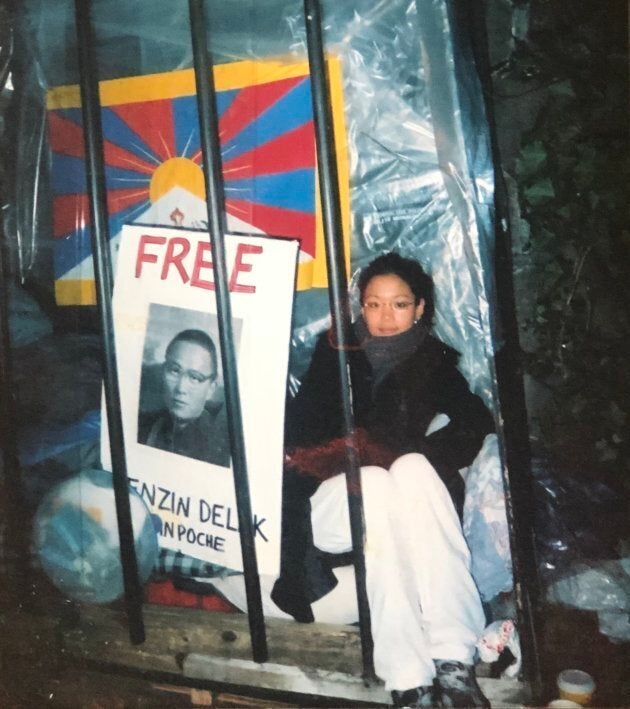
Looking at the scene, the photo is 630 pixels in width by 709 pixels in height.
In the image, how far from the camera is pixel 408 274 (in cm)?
133

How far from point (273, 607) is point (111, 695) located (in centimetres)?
47

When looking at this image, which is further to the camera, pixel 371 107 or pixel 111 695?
pixel 111 695

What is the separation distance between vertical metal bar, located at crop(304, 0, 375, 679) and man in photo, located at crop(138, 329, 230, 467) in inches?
11.1

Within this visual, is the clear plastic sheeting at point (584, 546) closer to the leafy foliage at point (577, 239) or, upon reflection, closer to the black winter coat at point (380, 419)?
the leafy foliage at point (577, 239)

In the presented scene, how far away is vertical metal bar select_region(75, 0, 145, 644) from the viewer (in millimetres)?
1415

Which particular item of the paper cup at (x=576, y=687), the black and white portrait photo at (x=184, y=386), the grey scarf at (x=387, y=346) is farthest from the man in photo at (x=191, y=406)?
the paper cup at (x=576, y=687)

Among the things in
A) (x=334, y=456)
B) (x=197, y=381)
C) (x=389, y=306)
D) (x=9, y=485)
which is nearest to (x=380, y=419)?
(x=334, y=456)

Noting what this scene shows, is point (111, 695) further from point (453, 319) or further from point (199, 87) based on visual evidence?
point (199, 87)

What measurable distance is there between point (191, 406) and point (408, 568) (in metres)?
0.58

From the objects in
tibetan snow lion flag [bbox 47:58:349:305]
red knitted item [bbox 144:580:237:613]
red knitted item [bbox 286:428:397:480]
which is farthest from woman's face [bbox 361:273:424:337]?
red knitted item [bbox 144:580:237:613]

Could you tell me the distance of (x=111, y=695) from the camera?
1.55m

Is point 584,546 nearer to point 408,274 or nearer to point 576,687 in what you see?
point 576,687

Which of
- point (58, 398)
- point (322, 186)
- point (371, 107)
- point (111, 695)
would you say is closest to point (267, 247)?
point (322, 186)

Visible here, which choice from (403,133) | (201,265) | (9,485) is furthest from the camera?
(9,485)
